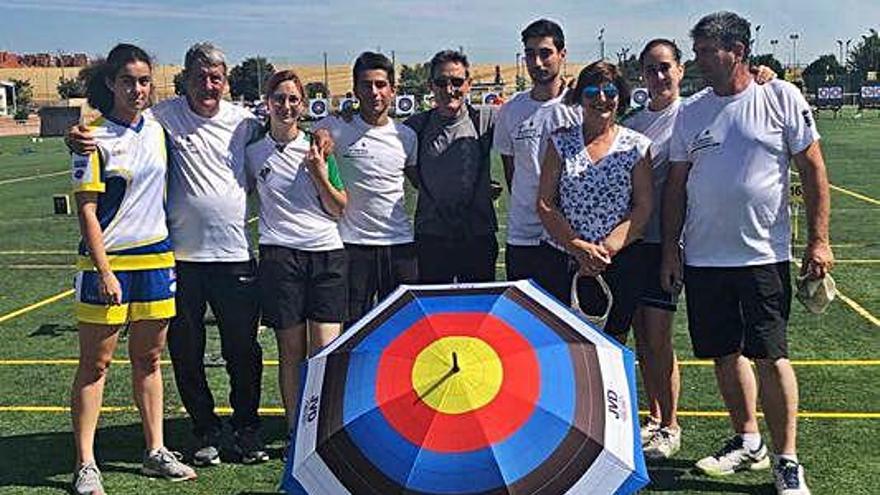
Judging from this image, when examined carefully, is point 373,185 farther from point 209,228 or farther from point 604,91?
point 604,91

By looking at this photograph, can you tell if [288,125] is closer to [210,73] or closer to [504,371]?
[210,73]

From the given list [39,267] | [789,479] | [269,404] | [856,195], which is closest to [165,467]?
[269,404]

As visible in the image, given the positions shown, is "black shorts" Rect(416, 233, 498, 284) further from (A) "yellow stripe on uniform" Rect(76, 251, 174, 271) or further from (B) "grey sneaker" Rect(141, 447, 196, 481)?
(B) "grey sneaker" Rect(141, 447, 196, 481)

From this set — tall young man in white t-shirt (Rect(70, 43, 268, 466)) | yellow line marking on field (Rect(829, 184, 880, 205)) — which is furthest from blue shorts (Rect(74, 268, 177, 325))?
yellow line marking on field (Rect(829, 184, 880, 205))

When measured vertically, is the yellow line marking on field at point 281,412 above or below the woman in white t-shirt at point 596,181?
below

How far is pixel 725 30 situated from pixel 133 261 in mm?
2815

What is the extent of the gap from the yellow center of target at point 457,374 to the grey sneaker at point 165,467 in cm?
261

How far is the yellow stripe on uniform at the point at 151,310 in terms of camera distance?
4.75 meters

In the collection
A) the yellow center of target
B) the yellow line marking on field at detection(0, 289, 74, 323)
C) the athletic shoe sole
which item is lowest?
the athletic shoe sole

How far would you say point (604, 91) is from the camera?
4.61m

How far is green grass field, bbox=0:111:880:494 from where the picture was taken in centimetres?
502

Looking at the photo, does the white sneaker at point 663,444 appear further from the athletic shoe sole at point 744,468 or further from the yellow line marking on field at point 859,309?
the yellow line marking on field at point 859,309

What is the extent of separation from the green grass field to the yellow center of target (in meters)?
2.30

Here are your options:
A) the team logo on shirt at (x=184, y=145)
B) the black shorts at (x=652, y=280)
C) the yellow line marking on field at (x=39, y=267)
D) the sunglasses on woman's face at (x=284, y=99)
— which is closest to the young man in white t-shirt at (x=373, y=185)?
the sunglasses on woman's face at (x=284, y=99)
